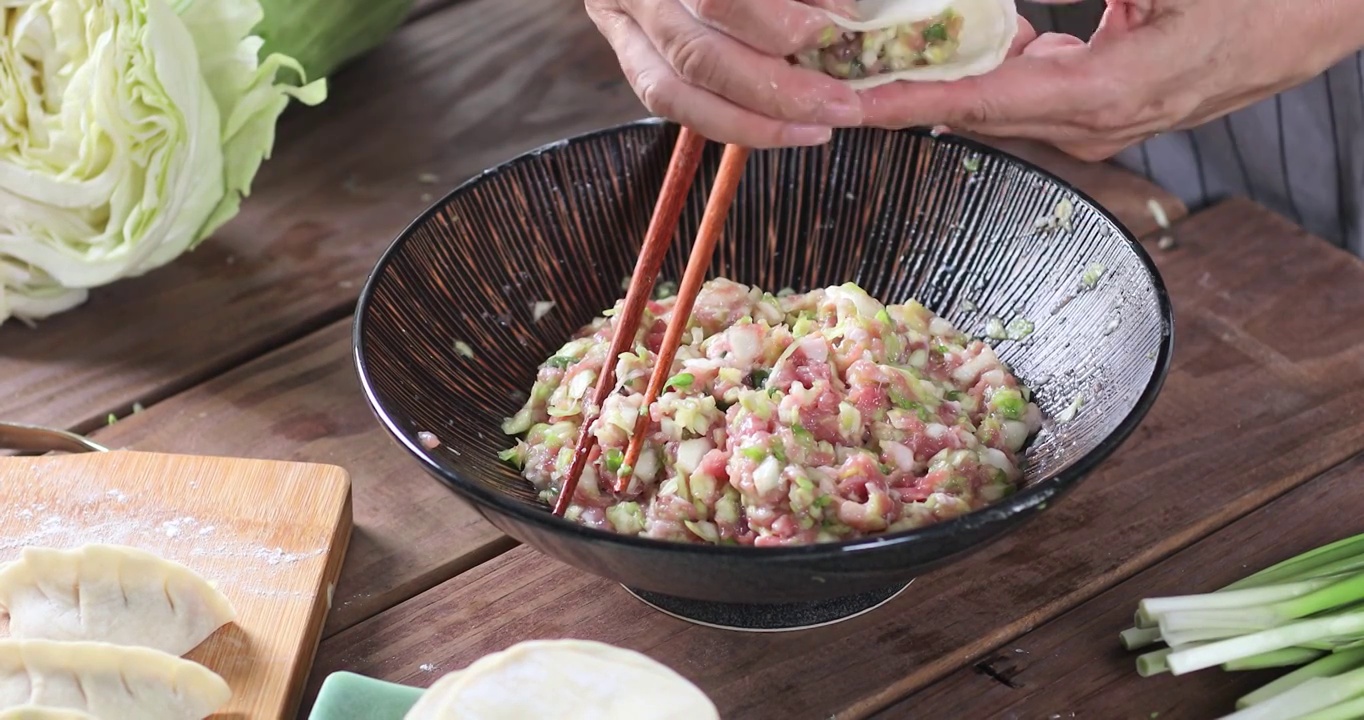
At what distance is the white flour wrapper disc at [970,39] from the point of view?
1.45 meters

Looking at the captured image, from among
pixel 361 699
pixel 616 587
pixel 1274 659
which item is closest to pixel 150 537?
pixel 361 699

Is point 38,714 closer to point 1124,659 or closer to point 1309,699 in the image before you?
Answer: point 1124,659

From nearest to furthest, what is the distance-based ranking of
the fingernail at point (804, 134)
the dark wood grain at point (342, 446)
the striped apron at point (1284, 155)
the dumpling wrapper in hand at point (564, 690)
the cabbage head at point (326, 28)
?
the dumpling wrapper in hand at point (564, 690)
the fingernail at point (804, 134)
the dark wood grain at point (342, 446)
the striped apron at point (1284, 155)
the cabbage head at point (326, 28)

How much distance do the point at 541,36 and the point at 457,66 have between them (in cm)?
21

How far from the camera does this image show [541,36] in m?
2.86

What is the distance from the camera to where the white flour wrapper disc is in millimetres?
1451

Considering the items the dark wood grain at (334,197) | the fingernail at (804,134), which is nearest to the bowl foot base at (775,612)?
the fingernail at (804,134)

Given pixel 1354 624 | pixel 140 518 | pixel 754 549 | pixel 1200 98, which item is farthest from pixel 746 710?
pixel 1200 98

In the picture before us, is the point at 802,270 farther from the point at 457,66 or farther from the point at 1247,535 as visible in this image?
the point at 457,66

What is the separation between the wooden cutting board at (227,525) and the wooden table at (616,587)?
0.08m

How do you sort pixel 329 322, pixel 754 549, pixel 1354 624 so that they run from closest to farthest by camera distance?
1. pixel 754 549
2. pixel 1354 624
3. pixel 329 322

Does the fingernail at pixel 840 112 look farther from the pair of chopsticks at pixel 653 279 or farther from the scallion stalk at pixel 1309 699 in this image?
the scallion stalk at pixel 1309 699

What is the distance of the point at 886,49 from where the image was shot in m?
1.47

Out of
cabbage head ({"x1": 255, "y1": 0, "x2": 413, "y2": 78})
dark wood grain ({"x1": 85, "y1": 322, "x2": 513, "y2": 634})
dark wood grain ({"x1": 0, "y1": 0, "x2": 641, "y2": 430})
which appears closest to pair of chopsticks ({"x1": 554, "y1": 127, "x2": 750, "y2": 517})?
dark wood grain ({"x1": 85, "y1": 322, "x2": 513, "y2": 634})
